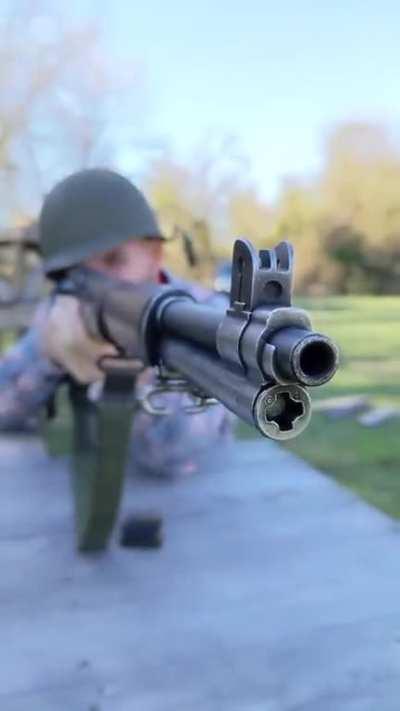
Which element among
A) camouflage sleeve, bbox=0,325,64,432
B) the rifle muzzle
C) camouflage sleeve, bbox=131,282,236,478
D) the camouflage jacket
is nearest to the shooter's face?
the camouflage jacket

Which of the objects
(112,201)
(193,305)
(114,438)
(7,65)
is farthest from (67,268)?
(7,65)

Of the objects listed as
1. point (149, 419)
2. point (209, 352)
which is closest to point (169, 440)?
point (149, 419)

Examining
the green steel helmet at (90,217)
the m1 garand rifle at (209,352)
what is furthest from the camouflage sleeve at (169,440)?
the m1 garand rifle at (209,352)

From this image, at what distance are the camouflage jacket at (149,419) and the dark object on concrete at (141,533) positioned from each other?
319mm

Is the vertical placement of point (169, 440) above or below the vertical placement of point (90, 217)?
below

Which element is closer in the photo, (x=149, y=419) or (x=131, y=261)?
(x=131, y=261)

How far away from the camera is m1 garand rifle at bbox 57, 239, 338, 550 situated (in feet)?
2.09

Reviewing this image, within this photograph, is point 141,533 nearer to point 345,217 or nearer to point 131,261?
point 131,261

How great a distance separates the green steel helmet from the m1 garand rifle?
124 millimetres

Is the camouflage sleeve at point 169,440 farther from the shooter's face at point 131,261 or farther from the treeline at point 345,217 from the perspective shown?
the treeline at point 345,217

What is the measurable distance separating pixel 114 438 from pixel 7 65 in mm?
10209

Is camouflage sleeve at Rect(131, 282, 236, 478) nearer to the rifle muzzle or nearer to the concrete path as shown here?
the concrete path

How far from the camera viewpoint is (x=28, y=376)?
223 cm

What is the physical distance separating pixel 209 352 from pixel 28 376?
146 centimetres
